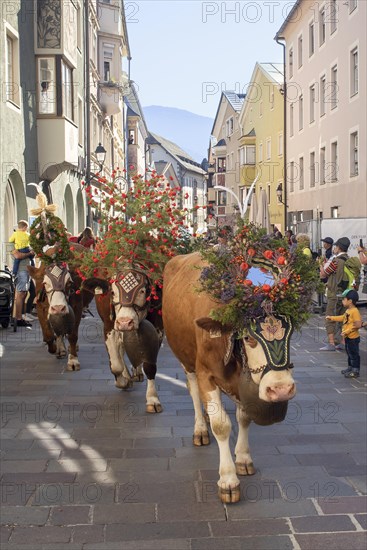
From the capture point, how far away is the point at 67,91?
2381 cm

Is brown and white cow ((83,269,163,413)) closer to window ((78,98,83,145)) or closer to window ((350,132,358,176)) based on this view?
window ((350,132,358,176))

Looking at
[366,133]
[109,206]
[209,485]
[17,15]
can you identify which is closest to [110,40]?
[366,133]

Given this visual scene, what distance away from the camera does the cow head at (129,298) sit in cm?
750

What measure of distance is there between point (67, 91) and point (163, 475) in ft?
64.3

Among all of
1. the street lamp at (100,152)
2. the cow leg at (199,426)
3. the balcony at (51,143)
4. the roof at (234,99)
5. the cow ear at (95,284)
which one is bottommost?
the cow leg at (199,426)

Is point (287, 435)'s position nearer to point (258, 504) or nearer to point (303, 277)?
point (258, 504)

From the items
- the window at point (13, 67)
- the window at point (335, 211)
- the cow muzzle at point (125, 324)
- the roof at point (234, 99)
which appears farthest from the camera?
the roof at point (234, 99)

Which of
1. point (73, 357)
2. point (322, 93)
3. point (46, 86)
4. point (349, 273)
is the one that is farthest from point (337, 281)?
point (322, 93)

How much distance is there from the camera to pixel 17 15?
19.7 meters

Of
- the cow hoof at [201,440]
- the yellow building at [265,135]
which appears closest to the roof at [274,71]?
the yellow building at [265,135]

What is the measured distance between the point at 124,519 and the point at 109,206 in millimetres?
3880

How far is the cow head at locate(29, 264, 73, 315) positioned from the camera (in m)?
10.3

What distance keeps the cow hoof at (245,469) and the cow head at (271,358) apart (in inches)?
53.3

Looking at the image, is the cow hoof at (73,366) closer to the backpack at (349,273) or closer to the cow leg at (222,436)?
the backpack at (349,273)
